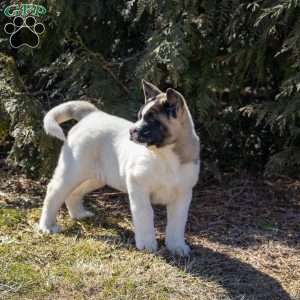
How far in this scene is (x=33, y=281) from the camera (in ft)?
14.1

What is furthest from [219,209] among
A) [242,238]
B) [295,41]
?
[295,41]

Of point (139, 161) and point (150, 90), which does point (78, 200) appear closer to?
point (139, 161)

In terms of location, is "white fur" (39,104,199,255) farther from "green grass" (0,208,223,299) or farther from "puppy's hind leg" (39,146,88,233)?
"green grass" (0,208,223,299)

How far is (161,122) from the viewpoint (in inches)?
181

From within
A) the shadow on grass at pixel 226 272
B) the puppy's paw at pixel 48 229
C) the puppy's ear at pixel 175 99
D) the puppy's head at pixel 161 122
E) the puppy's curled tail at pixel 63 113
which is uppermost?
the puppy's ear at pixel 175 99

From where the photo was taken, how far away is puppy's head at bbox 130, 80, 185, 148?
14.9ft

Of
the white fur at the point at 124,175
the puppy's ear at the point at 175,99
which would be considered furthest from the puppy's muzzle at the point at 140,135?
the puppy's ear at the point at 175,99

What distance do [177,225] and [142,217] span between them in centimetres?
29

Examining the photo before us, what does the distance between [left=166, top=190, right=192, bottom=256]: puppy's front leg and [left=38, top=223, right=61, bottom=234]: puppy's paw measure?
2.89 feet

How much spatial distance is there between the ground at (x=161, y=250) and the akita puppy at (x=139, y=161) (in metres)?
0.19

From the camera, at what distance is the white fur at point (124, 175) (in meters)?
4.74

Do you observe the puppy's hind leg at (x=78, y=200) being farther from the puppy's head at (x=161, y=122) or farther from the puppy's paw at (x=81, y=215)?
the puppy's head at (x=161, y=122)

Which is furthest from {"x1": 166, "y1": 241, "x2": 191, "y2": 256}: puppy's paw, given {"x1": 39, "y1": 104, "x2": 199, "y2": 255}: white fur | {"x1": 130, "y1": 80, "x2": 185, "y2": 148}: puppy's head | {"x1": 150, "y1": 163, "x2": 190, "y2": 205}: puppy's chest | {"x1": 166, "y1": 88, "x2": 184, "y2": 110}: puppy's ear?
{"x1": 166, "y1": 88, "x2": 184, "y2": 110}: puppy's ear

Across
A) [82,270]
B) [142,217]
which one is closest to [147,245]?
[142,217]
